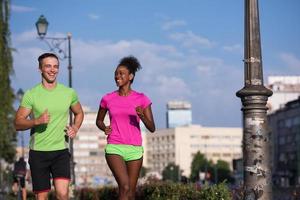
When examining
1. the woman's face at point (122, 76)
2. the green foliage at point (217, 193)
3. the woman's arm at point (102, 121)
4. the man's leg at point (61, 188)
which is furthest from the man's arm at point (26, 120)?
the green foliage at point (217, 193)

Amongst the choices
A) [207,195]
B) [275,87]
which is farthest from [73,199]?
[275,87]

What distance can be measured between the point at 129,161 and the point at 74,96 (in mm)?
1216

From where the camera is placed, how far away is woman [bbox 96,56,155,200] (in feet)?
28.7

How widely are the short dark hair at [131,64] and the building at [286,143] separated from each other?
125m

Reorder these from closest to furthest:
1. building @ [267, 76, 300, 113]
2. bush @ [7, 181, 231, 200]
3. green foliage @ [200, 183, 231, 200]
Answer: green foliage @ [200, 183, 231, 200], bush @ [7, 181, 231, 200], building @ [267, 76, 300, 113]

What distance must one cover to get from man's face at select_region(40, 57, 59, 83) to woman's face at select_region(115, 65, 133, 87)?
3.71 feet

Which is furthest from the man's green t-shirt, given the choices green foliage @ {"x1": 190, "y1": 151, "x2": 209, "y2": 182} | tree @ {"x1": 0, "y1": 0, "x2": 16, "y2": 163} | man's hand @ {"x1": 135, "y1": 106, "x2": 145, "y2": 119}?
green foliage @ {"x1": 190, "y1": 151, "x2": 209, "y2": 182}

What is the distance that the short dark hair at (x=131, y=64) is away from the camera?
9107 mm

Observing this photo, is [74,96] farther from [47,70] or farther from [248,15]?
[248,15]

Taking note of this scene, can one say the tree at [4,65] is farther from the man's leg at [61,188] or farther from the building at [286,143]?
the building at [286,143]

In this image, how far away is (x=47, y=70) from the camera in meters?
8.03

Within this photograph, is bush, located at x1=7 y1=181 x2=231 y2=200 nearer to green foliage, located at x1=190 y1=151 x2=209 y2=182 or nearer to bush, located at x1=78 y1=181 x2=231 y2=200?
bush, located at x1=78 y1=181 x2=231 y2=200

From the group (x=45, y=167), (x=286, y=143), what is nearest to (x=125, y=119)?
(x=45, y=167)

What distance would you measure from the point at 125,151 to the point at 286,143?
13653 cm
